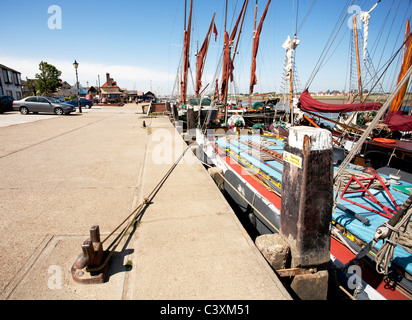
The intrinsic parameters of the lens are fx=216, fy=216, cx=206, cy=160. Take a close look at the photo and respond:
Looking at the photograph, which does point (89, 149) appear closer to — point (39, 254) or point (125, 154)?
point (125, 154)

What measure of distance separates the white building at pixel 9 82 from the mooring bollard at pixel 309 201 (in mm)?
49806

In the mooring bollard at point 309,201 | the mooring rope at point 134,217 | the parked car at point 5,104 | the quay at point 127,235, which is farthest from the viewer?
the parked car at point 5,104

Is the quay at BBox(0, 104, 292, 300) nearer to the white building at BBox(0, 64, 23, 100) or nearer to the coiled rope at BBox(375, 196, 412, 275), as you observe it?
the coiled rope at BBox(375, 196, 412, 275)

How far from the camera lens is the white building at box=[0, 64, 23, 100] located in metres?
36.3

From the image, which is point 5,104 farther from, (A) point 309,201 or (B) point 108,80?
(B) point 108,80

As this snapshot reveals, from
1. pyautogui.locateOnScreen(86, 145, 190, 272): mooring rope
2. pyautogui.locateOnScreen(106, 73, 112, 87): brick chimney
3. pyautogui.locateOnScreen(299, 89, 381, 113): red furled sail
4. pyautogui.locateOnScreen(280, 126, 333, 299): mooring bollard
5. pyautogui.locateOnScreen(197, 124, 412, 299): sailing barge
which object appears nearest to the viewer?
pyautogui.locateOnScreen(86, 145, 190, 272): mooring rope

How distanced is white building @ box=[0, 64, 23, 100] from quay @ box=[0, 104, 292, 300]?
43.8m

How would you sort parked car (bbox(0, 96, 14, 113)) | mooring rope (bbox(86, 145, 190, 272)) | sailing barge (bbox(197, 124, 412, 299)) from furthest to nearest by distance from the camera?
parked car (bbox(0, 96, 14, 113)) → sailing barge (bbox(197, 124, 412, 299)) → mooring rope (bbox(86, 145, 190, 272))

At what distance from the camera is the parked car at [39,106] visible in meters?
18.1

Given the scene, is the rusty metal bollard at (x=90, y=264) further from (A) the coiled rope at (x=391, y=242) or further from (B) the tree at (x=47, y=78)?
(B) the tree at (x=47, y=78)

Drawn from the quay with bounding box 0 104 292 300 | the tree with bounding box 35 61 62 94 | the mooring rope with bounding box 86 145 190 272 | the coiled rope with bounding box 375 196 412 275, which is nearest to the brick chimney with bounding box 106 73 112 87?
the tree with bounding box 35 61 62 94

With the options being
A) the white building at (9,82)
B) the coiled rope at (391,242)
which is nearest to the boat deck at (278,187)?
the coiled rope at (391,242)
